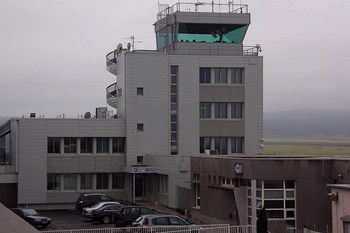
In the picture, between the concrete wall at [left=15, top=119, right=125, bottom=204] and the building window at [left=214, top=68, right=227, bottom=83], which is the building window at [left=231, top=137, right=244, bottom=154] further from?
the concrete wall at [left=15, top=119, right=125, bottom=204]

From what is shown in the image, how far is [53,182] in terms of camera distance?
56.6 meters

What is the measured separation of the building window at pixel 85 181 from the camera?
57.4m

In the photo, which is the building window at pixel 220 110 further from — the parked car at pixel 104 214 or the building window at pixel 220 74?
the parked car at pixel 104 214

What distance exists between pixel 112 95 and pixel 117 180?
907cm

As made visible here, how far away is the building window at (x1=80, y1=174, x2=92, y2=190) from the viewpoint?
5741cm

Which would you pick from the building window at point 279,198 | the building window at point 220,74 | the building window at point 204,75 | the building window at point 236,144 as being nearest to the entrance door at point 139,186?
the building window at point 236,144

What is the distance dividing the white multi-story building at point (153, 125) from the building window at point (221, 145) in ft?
0.28

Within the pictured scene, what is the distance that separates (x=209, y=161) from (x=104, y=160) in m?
16.4

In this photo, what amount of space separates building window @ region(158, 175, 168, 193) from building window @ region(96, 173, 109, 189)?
17.7 ft

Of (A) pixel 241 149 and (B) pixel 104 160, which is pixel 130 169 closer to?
(B) pixel 104 160

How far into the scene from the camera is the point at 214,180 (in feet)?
139

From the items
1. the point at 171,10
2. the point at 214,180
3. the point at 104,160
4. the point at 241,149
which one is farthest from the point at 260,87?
Result: the point at 214,180

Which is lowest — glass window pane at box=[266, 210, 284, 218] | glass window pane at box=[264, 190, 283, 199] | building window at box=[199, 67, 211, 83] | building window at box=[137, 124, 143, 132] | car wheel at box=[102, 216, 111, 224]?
car wheel at box=[102, 216, 111, 224]

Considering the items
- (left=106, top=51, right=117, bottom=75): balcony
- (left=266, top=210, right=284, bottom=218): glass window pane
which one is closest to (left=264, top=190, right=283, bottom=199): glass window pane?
(left=266, top=210, right=284, bottom=218): glass window pane
